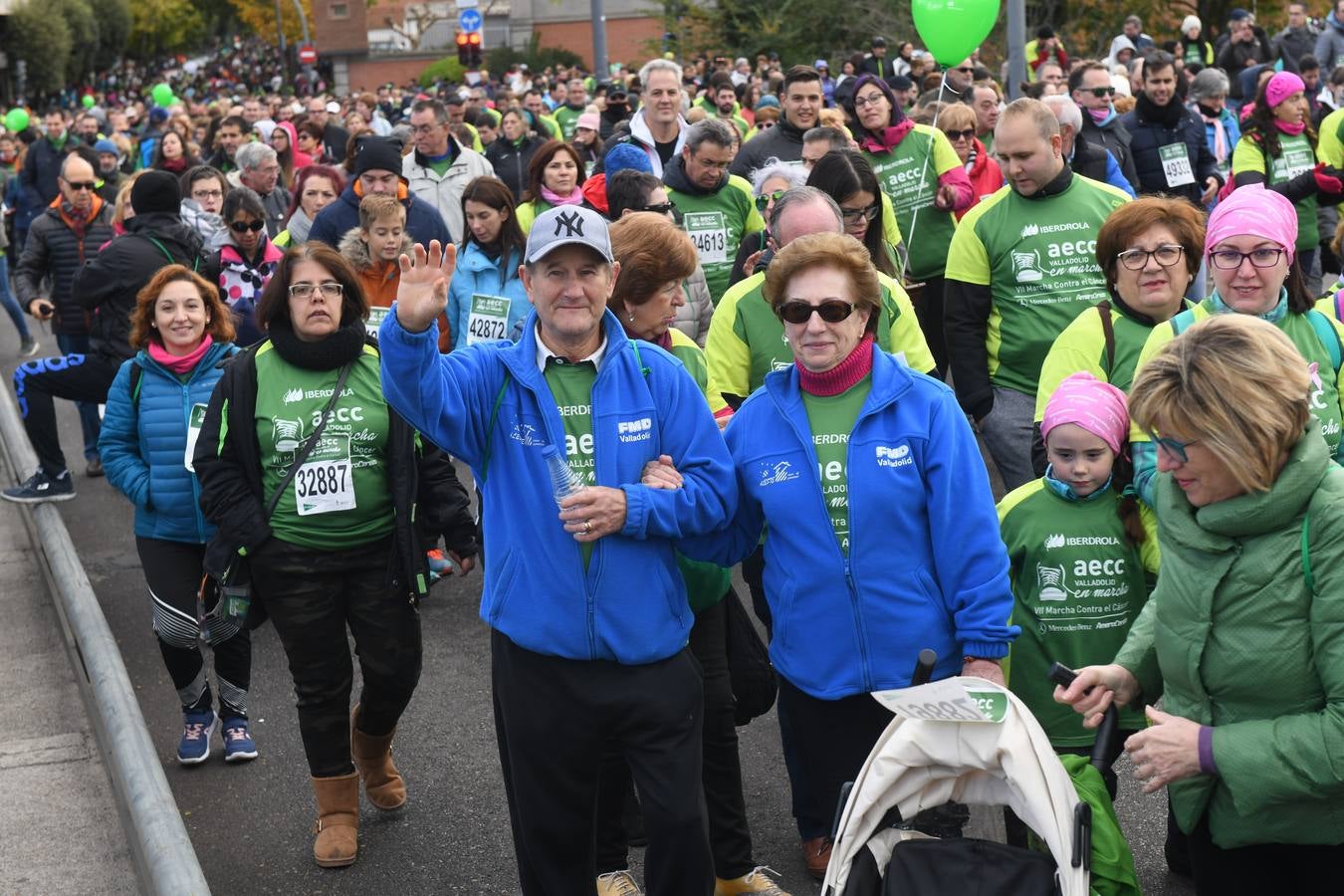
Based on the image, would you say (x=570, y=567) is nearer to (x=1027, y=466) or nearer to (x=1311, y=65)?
(x=1027, y=466)

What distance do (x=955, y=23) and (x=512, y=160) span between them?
5.13 metres

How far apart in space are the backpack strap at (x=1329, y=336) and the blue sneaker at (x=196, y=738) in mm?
4440

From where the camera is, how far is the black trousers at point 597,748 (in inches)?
167

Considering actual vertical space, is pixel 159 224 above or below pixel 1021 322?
above

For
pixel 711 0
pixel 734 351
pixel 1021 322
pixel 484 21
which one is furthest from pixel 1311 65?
pixel 484 21

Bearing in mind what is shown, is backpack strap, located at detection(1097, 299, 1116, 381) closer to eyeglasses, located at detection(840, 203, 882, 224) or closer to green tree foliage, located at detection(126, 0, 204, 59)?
eyeglasses, located at detection(840, 203, 882, 224)

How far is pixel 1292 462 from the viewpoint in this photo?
3.27 meters

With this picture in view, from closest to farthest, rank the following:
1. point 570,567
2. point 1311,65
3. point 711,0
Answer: point 570,567 < point 1311,65 < point 711,0

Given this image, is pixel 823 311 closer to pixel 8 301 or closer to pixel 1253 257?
pixel 1253 257

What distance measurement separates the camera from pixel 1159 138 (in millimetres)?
12281

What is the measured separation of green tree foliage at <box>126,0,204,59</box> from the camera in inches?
3888

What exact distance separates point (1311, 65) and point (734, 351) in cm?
1284

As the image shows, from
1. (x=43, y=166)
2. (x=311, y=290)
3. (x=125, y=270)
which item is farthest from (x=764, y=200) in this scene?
(x=43, y=166)

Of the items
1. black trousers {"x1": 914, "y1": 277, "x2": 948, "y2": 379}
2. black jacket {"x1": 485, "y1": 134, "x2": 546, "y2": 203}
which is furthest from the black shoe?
black jacket {"x1": 485, "y1": 134, "x2": 546, "y2": 203}
